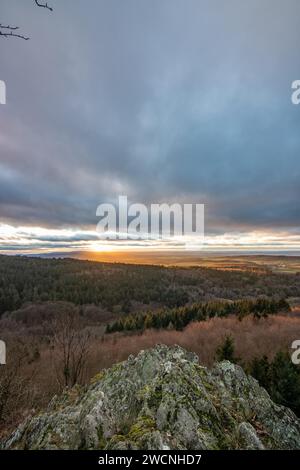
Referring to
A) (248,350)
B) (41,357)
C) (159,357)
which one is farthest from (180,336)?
(159,357)

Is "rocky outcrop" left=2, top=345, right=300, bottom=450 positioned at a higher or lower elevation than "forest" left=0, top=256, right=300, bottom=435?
higher

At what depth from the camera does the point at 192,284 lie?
18650 cm

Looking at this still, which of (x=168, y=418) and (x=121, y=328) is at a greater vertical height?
(x=168, y=418)

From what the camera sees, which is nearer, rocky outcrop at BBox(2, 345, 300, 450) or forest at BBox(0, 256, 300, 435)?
rocky outcrop at BBox(2, 345, 300, 450)

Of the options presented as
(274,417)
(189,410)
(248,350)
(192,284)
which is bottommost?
(192,284)

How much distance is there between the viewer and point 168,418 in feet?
Result: 22.1

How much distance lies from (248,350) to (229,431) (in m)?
41.3

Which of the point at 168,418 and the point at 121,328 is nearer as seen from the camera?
the point at 168,418

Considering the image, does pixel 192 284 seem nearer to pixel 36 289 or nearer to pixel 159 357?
pixel 36 289

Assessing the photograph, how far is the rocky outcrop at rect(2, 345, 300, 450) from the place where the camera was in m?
6.43

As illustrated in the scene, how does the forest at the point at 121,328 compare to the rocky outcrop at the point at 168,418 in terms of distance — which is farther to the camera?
the forest at the point at 121,328

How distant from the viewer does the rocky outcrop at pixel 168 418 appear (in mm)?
6426
